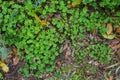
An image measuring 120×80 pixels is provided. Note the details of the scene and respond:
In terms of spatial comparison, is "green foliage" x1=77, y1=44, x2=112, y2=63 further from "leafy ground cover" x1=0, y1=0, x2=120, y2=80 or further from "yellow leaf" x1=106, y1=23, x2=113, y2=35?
"yellow leaf" x1=106, y1=23, x2=113, y2=35

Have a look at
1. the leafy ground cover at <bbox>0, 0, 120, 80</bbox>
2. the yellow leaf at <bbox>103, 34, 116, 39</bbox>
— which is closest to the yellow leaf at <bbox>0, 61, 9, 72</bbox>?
the leafy ground cover at <bbox>0, 0, 120, 80</bbox>

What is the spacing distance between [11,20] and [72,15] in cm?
85

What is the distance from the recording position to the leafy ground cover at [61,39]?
410 centimetres

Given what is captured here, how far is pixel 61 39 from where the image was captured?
4.13 m

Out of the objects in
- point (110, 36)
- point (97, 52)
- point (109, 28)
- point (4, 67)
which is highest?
point (109, 28)

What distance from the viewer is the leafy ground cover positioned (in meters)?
4.10

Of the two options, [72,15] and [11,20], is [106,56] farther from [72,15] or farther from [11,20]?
[11,20]

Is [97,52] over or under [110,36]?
under

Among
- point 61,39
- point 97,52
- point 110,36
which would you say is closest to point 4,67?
point 61,39

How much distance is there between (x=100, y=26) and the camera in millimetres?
4137

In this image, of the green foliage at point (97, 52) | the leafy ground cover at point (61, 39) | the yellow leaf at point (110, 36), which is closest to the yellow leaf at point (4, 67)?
the leafy ground cover at point (61, 39)

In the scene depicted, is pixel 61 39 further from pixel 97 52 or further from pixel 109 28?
pixel 109 28

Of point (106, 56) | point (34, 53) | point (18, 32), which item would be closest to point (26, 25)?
point (18, 32)

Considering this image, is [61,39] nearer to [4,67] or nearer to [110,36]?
[110,36]
